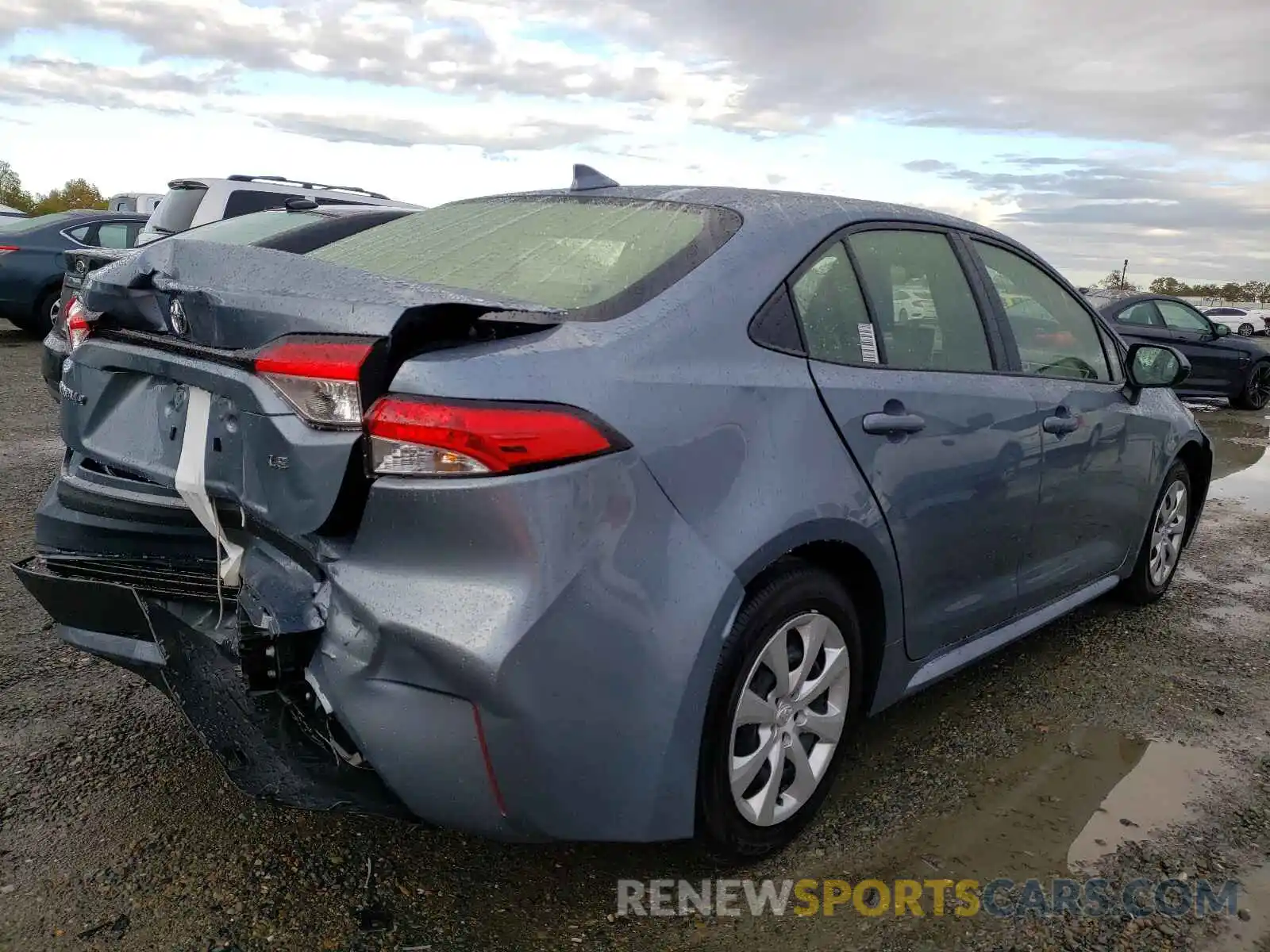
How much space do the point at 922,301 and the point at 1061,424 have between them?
2.51 ft

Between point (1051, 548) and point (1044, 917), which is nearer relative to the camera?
point (1044, 917)

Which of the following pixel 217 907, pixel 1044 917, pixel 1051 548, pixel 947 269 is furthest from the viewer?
pixel 1051 548

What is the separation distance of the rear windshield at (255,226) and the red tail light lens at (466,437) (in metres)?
4.80

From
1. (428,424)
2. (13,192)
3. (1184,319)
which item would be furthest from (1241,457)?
(13,192)

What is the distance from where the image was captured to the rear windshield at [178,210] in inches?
395

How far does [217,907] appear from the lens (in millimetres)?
2312

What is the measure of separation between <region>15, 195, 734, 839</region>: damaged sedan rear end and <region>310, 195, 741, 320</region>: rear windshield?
0.03 meters

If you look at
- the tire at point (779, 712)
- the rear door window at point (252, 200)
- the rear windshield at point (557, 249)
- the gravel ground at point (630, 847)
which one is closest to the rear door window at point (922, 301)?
the rear windshield at point (557, 249)

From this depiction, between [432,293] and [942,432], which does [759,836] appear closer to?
[942,432]

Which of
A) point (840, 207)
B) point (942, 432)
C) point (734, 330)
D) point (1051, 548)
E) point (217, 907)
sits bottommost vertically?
point (217, 907)

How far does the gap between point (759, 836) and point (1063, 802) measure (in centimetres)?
105

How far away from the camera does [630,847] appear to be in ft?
8.73

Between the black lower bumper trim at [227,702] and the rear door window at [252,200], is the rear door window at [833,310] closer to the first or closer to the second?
the black lower bumper trim at [227,702]

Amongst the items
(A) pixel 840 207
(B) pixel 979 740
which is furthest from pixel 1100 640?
(A) pixel 840 207
